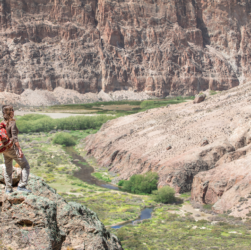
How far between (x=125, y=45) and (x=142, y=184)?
124793 mm

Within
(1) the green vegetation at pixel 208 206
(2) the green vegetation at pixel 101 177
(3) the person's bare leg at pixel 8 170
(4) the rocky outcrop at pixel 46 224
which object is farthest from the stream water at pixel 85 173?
(3) the person's bare leg at pixel 8 170

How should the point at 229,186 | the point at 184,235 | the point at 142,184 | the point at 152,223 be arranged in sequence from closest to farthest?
the point at 184,235 → the point at 152,223 → the point at 229,186 → the point at 142,184

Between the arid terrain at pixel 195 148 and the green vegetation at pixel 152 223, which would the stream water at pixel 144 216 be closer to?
the green vegetation at pixel 152 223

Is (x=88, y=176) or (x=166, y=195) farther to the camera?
(x=88, y=176)

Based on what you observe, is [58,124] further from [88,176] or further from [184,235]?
[184,235]

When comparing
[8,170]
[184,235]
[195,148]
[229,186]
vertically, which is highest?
[8,170]

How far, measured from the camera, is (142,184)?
85.9ft

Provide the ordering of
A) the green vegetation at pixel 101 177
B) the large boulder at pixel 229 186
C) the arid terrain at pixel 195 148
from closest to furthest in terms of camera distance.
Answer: the large boulder at pixel 229 186, the arid terrain at pixel 195 148, the green vegetation at pixel 101 177

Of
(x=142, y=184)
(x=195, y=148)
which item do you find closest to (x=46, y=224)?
(x=142, y=184)

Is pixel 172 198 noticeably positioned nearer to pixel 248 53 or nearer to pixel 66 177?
pixel 66 177

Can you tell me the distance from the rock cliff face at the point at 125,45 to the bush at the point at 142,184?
10485 centimetres

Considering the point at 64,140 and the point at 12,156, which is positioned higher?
the point at 12,156

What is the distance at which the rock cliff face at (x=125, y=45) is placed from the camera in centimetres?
12950

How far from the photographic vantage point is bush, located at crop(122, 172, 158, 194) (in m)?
26.0
